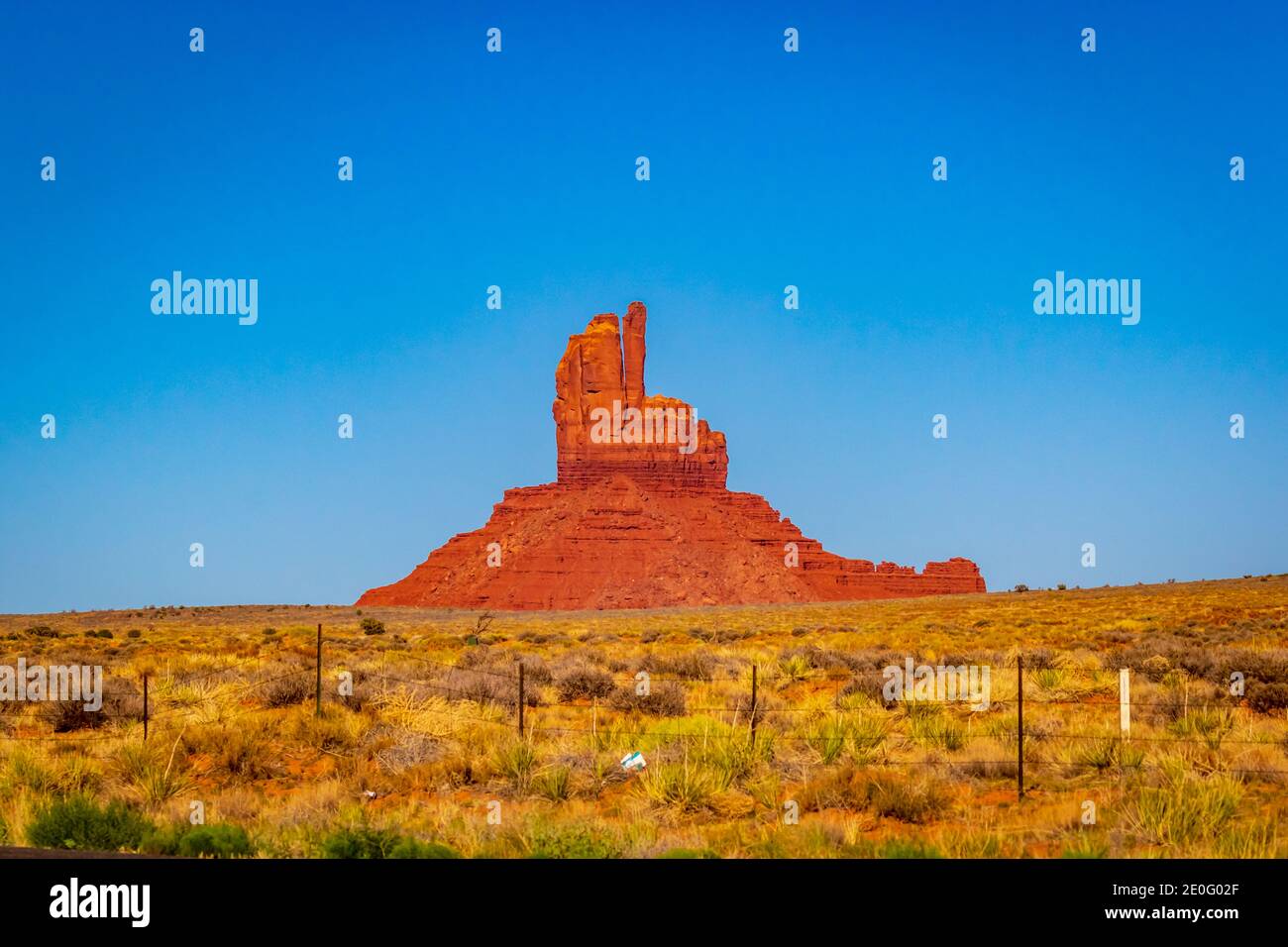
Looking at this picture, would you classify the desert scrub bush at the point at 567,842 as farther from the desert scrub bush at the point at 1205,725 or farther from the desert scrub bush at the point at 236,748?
the desert scrub bush at the point at 1205,725

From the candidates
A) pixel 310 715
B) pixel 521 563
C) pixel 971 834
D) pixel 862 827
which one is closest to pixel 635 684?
pixel 310 715

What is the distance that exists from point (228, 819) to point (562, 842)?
4.01 meters

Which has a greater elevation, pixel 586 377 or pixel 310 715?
pixel 586 377

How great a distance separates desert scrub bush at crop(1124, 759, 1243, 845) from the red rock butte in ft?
341

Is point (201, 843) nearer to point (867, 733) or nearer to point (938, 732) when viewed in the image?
point (867, 733)

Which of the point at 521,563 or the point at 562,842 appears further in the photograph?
the point at 521,563

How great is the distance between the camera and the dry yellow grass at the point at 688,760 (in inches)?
372

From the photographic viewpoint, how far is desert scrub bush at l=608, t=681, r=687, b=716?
55.7 ft

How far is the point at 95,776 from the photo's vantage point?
1235 centimetres

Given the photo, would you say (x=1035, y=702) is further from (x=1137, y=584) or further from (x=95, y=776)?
(x=1137, y=584)

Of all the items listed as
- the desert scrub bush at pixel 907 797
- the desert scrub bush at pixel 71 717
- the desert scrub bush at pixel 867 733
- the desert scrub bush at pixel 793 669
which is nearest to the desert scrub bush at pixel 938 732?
the desert scrub bush at pixel 867 733

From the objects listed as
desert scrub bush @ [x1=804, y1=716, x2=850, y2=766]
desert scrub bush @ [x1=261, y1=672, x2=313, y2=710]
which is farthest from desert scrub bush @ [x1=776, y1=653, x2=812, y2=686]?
desert scrub bush @ [x1=261, y1=672, x2=313, y2=710]

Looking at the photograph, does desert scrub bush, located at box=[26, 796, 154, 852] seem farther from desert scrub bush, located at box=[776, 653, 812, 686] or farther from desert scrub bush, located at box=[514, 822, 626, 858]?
desert scrub bush, located at box=[776, 653, 812, 686]
